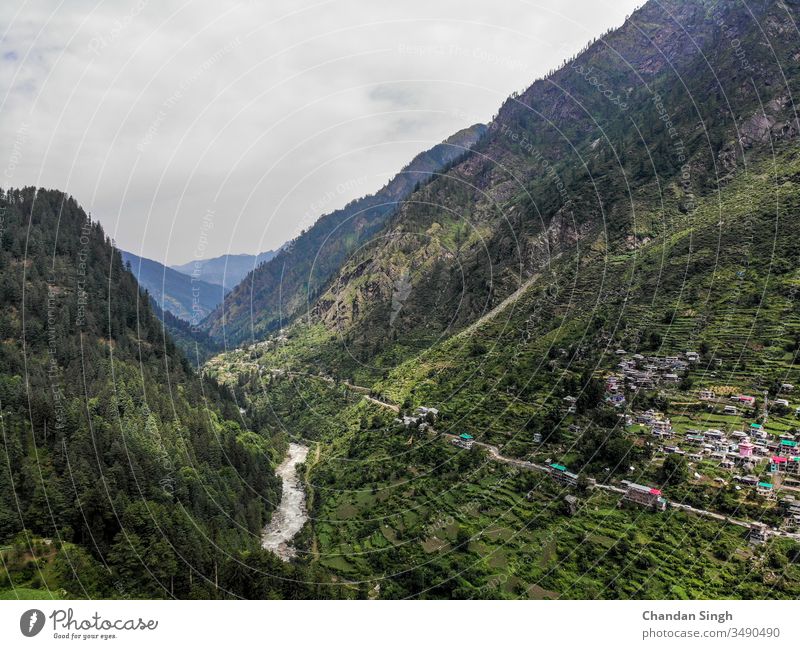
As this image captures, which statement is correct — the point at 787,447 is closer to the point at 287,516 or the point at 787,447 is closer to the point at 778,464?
the point at 778,464

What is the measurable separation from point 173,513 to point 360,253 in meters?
138

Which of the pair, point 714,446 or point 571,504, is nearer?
point 714,446

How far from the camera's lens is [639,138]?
99750 millimetres

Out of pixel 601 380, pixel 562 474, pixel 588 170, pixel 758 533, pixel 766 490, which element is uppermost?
pixel 588 170

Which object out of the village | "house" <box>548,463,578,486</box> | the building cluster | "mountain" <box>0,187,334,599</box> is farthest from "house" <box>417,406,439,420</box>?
the building cluster

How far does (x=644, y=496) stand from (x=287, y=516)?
33.7 m

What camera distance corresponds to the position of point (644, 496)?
107ft

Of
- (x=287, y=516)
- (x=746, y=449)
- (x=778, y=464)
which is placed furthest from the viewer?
(x=287, y=516)

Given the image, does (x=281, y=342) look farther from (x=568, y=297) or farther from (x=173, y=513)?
(x=173, y=513)

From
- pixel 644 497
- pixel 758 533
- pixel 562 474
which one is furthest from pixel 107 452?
pixel 758 533

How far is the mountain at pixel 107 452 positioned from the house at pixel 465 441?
19419 mm

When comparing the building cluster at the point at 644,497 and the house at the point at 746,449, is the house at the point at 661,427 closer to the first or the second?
the house at the point at 746,449

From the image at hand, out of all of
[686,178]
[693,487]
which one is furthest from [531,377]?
[686,178]

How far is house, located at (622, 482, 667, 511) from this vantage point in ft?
104
